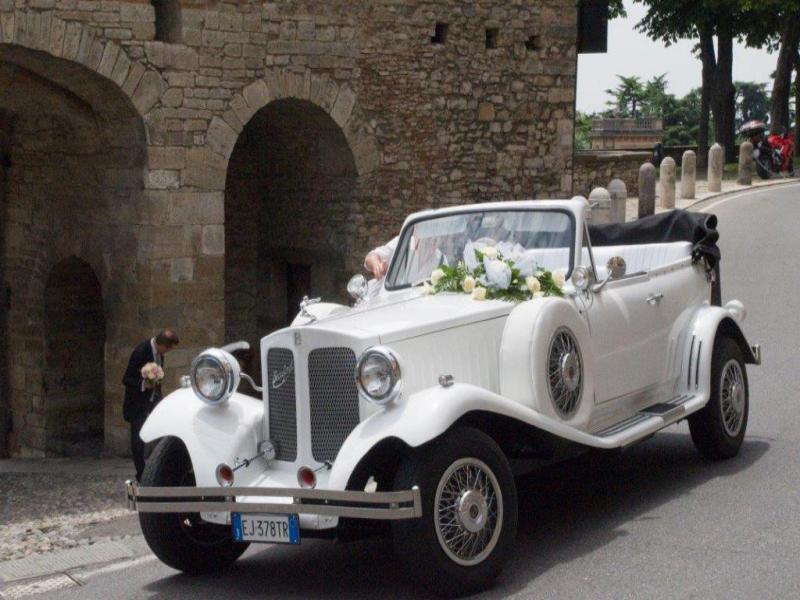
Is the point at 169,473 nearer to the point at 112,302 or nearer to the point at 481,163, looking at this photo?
the point at 112,302

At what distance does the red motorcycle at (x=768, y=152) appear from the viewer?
96.6 ft

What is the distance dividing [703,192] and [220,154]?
1527 cm

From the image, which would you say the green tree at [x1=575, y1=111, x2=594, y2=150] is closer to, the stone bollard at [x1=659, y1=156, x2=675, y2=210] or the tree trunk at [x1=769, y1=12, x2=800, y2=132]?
the tree trunk at [x1=769, y1=12, x2=800, y2=132]

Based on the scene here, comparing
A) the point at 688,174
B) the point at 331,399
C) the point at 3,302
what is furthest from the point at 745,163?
the point at 331,399

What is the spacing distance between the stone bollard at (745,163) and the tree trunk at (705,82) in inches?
218

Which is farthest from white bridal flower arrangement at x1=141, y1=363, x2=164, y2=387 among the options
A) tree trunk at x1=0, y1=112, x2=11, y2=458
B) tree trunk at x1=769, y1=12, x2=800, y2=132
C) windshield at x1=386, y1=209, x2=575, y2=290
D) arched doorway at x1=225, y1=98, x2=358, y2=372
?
tree trunk at x1=769, y1=12, x2=800, y2=132

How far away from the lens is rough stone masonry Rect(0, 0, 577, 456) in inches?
514

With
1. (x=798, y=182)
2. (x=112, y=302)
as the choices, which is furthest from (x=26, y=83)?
(x=798, y=182)

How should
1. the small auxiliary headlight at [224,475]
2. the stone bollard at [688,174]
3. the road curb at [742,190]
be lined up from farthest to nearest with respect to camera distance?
1. the stone bollard at [688,174]
2. the road curb at [742,190]
3. the small auxiliary headlight at [224,475]

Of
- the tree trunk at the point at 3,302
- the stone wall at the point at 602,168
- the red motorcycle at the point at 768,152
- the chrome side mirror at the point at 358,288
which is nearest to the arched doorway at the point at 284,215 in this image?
the tree trunk at the point at 3,302

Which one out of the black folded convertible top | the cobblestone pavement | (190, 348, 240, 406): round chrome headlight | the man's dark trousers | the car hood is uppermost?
the black folded convertible top

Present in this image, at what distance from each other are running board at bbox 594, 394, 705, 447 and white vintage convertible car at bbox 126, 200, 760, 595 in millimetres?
19

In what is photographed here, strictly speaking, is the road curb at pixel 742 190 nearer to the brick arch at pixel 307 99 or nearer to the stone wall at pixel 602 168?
the stone wall at pixel 602 168

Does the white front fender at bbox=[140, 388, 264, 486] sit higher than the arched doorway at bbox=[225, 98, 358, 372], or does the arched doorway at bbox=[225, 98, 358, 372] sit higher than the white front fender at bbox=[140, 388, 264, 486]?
the arched doorway at bbox=[225, 98, 358, 372]
